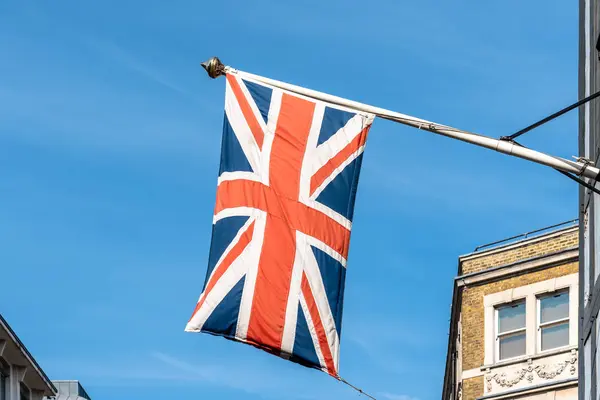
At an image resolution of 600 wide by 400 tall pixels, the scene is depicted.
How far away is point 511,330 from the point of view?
4516 cm

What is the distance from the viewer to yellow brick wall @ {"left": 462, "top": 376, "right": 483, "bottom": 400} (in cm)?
4531

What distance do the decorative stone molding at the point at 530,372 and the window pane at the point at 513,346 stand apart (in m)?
0.43

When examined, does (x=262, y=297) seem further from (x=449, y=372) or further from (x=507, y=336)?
Result: (x=449, y=372)

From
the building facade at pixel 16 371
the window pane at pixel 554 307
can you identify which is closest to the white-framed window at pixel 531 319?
the window pane at pixel 554 307

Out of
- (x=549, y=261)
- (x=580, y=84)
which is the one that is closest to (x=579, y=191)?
(x=580, y=84)

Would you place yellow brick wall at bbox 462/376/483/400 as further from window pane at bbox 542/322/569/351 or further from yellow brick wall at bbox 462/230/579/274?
yellow brick wall at bbox 462/230/579/274

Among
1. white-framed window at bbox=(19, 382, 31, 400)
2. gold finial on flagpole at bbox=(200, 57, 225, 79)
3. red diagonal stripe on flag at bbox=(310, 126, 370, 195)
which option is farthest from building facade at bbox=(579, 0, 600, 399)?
white-framed window at bbox=(19, 382, 31, 400)

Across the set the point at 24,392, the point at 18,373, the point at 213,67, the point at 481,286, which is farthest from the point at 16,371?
the point at 213,67

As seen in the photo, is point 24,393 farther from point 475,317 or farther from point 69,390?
point 475,317

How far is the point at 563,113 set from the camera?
626 inches

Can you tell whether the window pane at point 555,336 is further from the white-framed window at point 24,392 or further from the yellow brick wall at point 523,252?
the white-framed window at point 24,392

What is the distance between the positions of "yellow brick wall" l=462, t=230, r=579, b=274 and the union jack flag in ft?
90.2

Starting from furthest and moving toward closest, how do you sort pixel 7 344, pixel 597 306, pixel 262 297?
1. pixel 7 344
2. pixel 597 306
3. pixel 262 297

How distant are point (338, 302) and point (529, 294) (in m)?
28.0
